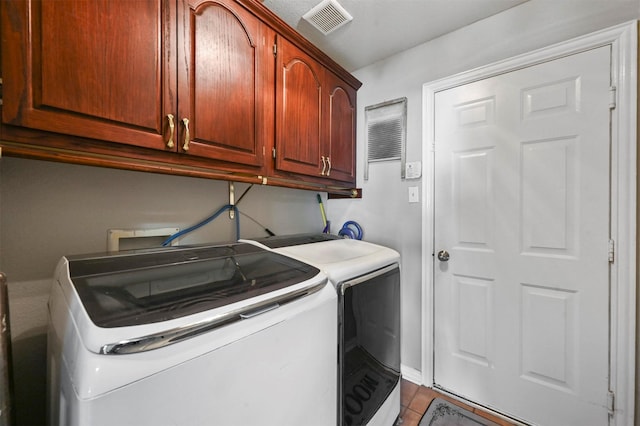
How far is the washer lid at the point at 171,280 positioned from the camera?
0.61 metres

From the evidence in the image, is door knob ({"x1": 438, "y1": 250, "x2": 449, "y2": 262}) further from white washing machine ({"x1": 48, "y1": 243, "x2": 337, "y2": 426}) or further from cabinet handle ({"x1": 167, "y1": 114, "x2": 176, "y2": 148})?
cabinet handle ({"x1": 167, "y1": 114, "x2": 176, "y2": 148})

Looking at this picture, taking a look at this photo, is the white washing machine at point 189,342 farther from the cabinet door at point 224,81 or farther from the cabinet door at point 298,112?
the cabinet door at point 298,112

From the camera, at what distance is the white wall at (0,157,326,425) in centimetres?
93

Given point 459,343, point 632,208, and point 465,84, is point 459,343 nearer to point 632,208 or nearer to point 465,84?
point 632,208

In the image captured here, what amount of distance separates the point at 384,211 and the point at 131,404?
186 centimetres

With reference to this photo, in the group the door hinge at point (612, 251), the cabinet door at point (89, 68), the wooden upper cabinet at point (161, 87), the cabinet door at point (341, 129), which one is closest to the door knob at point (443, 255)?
the door hinge at point (612, 251)

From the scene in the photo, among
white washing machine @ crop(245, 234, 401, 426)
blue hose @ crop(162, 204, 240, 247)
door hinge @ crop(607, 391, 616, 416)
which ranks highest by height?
blue hose @ crop(162, 204, 240, 247)

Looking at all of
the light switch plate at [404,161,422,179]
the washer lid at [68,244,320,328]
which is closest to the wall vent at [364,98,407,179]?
the light switch plate at [404,161,422,179]

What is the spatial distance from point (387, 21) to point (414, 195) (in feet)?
3.95

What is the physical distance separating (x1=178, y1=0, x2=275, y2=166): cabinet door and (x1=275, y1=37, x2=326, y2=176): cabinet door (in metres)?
0.08

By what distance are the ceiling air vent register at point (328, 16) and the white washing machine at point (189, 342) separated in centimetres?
154

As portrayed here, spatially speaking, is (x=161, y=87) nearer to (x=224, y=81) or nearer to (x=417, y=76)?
(x=224, y=81)

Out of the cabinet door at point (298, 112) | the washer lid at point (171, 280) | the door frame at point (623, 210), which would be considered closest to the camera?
the washer lid at point (171, 280)

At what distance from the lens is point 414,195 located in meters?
1.89
